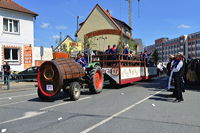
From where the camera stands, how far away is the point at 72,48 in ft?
115

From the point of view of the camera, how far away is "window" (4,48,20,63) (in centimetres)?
2270

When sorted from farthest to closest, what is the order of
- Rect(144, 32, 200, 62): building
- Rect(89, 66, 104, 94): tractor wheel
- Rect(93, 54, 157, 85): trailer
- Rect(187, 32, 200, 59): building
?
Rect(144, 32, 200, 62): building, Rect(187, 32, 200, 59): building, Rect(93, 54, 157, 85): trailer, Rect(89, 66, 104, 94): tractor wheel

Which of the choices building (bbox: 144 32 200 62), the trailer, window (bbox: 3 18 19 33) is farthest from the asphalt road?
building (bbox: 144 32 200 62)

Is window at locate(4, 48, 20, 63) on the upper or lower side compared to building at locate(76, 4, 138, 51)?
lower

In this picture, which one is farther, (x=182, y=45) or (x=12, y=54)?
(x=182, y=45)

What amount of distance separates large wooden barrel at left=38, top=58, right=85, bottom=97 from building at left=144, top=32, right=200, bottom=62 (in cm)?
10676

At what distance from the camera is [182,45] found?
13262cm

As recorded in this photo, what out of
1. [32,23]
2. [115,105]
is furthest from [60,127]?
[32,23]

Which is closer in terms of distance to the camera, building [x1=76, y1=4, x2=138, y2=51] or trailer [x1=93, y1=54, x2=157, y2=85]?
trailer [x1=93, y1=54, x2=157, y2=85]

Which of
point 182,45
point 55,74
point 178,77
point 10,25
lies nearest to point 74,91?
point 55,74

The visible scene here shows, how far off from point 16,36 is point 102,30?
1945cm

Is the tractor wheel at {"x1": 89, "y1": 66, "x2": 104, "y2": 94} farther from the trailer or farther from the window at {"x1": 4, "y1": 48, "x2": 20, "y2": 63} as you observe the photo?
the window at {"x1": 4, "y1": 48, "x2": 20, "y2": 63}

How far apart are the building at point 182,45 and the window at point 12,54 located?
9721 cm

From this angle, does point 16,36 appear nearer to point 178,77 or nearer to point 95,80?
point 95,80
